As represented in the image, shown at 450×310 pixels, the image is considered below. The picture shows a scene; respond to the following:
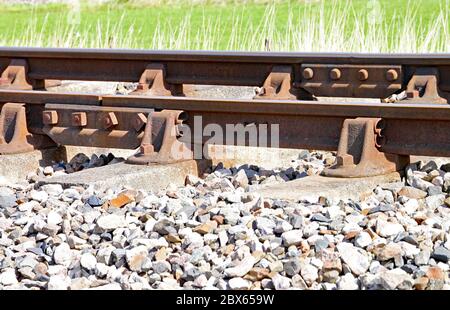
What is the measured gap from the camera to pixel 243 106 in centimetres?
656

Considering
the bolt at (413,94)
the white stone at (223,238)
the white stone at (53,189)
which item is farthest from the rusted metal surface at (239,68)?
the white stone at (223,238)

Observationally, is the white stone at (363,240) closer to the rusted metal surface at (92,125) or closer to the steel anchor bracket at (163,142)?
the steel anchor bracket at (163,142)

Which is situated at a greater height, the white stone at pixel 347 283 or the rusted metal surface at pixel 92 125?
the rusted metal surface at pixel 92 125

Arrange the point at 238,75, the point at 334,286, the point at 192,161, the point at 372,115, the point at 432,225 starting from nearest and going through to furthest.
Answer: the point at 334,286 < the point at 432,225 < the point at 372,115 < the point at 192,161 < the point at 238,75

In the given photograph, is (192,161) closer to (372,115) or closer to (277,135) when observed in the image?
(277,135)

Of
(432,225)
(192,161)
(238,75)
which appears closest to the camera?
(432,225)

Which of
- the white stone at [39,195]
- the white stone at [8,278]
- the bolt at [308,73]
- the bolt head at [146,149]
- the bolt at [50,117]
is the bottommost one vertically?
the white stone at [8,278]

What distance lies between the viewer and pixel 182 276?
449 cm

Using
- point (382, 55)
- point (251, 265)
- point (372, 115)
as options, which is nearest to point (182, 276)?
point (251, 265)

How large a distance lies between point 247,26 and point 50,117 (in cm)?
973

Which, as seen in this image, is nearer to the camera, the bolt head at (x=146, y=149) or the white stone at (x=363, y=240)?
the white stone at (x=363, y=240)

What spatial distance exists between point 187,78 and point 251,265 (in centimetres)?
317

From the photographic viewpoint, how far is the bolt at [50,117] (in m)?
7.13

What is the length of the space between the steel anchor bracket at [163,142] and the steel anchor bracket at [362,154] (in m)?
1.07
